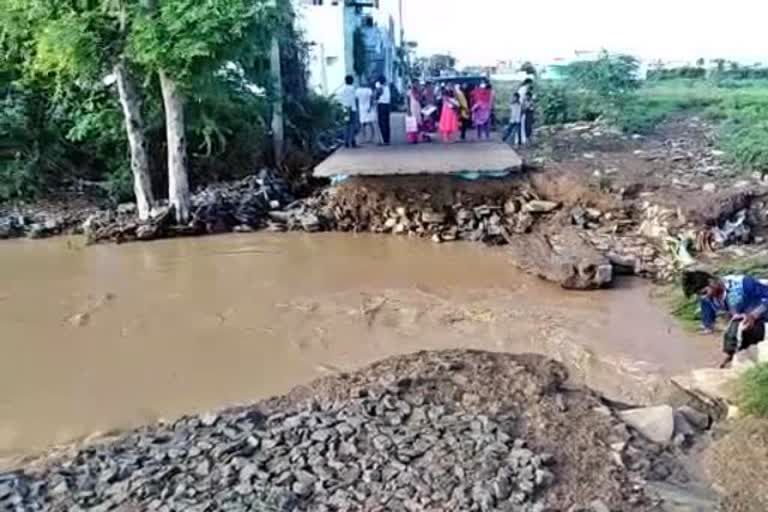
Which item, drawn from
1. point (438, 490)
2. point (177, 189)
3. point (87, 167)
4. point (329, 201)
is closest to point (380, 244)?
point (329, 201)

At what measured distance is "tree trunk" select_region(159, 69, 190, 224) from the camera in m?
16.0

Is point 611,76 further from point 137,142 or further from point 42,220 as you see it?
point 42,220

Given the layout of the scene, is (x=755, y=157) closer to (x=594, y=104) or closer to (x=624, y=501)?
(x=594, y=104)

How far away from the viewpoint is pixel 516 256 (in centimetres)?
1364

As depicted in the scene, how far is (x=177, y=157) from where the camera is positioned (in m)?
16.4

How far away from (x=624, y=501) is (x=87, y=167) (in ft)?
54.4

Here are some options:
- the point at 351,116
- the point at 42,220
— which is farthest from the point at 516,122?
the point at 42,220

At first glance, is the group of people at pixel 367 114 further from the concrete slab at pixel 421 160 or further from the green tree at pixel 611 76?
the green tree at pixel 611 76

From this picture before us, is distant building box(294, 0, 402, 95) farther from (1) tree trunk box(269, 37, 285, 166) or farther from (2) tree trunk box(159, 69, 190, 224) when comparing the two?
(2) tree trunk box(159, 69, 190, 224)

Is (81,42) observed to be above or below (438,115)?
above

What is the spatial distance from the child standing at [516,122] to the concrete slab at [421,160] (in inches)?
55.2

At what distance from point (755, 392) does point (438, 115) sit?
14867 millimetres

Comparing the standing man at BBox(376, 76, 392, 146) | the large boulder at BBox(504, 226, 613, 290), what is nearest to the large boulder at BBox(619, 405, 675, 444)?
the large boulder at BBox(504, 226, 613, 290)

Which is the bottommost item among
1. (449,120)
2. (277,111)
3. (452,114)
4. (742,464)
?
(742,464)
